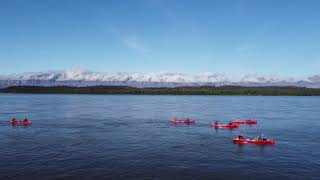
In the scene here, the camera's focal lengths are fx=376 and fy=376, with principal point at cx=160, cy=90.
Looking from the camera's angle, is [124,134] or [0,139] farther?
[124,134]

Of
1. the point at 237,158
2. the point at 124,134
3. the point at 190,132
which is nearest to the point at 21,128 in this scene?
the point at 124,134

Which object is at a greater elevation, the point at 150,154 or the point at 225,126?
the point at 225,126

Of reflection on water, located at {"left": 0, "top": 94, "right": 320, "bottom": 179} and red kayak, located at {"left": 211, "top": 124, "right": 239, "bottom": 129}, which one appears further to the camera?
red kayak, located at {"left": 211, "top": 124, "right": 239, "bottom": 129}

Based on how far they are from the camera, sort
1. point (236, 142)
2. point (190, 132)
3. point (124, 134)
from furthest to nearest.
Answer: point (190, 132) → point (124, 134) → point (236, 142)

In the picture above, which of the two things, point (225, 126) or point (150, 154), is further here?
point (225, 126)

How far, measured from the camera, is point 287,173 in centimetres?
4822

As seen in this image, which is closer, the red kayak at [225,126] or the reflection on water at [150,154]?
the reflection on water at [150,154]

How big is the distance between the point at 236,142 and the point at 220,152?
33.7 ft

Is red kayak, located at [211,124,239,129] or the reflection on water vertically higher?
red kayak, located at [211,124,239,129]

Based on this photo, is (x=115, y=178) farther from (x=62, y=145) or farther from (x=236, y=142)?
(x=236, y=142)

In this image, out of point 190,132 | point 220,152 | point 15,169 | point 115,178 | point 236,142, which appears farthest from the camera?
point 190,132

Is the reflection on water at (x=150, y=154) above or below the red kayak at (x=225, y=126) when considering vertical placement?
below

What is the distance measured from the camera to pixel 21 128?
87188 mm

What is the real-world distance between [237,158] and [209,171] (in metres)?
9.45
